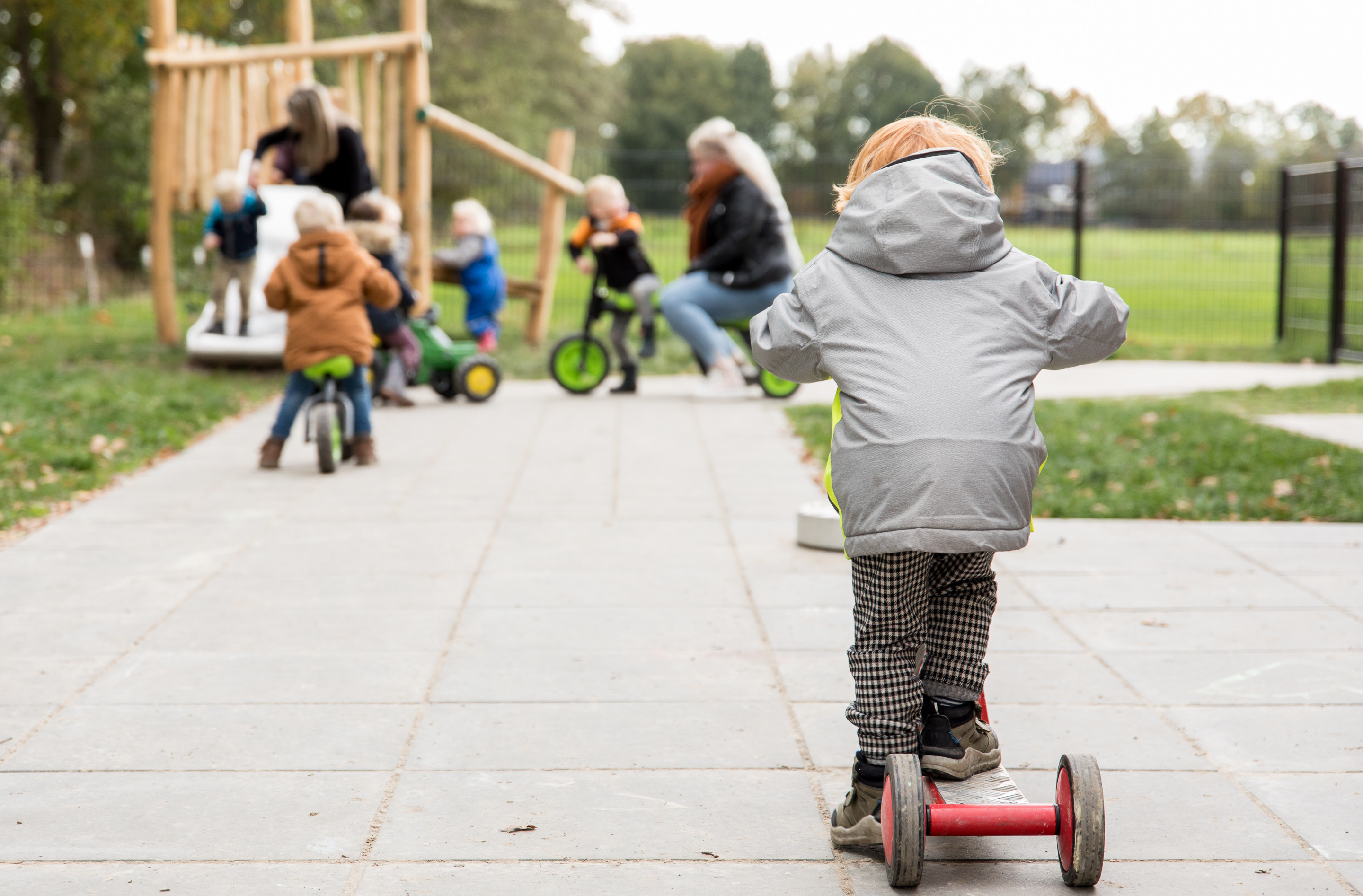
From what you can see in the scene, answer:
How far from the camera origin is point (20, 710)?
12.3 ft

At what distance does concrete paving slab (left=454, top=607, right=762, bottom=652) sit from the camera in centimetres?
438

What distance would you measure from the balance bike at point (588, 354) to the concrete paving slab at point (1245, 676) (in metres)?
7.12

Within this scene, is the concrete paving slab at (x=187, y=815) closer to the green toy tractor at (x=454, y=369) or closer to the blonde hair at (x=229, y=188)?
Answer: the green toy tractor at (x=454, y=369)

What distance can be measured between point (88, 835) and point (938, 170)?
7.44 ft

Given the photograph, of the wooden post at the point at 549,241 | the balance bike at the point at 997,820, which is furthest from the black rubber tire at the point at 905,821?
the wooden post at the point at 549,241

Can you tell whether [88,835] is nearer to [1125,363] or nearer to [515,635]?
[515,635]

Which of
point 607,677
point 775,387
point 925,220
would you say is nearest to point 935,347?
point 925,220

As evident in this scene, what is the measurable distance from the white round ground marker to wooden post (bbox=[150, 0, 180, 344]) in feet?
28.3

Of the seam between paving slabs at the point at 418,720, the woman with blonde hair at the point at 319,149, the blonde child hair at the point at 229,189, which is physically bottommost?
the seam between paving slabs at the point at 418,720

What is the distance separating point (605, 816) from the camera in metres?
3.07

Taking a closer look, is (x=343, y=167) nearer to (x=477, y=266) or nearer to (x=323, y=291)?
(x=477, y=266)

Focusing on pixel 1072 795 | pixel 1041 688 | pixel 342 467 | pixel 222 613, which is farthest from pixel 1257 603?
pixel 342 467

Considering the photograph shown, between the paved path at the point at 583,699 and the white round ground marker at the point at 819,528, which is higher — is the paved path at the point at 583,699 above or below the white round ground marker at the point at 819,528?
below

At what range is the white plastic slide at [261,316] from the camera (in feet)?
36.9
